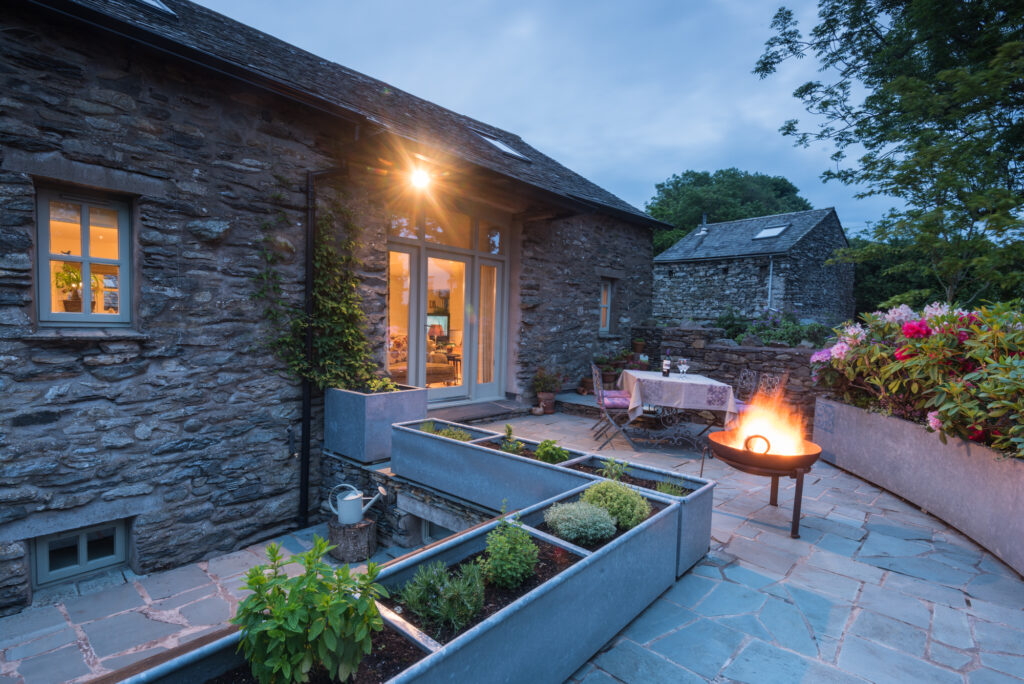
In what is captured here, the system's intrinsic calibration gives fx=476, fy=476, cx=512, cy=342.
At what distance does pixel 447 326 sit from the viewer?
22.8 feet

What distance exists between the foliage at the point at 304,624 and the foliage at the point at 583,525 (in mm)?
1228

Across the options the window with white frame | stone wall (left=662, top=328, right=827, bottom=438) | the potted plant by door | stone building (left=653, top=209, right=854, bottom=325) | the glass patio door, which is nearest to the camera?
stone wall (left=662, top=328, right=827, bottom=438)

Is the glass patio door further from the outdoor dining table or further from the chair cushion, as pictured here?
the outdoor dining table

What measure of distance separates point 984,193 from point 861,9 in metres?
5.30

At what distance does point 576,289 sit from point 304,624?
24.8ft

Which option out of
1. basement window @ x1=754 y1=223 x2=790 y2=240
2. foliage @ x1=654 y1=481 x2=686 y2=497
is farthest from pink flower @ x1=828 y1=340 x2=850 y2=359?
basement window @ x1=754 y1=223 x2=790 y2=240

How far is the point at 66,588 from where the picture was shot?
3832 millimetres

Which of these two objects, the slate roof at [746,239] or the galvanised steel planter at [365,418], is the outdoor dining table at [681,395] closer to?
the galvanised steel planter at [365,418]

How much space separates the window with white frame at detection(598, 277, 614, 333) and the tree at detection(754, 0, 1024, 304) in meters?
5.65

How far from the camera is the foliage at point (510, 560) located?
2.06 m

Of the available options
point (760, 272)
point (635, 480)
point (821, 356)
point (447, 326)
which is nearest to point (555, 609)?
point (635, 480)

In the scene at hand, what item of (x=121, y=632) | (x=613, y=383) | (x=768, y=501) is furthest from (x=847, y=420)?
(x=121, y=632)

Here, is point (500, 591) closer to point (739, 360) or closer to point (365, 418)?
point (365, 418)

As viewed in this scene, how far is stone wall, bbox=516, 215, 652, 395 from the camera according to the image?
7.72 m
